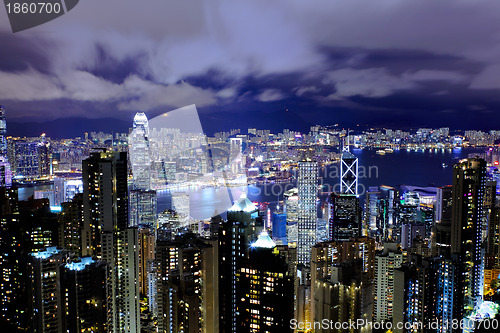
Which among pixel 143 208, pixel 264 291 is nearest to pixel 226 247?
pixel 264 291

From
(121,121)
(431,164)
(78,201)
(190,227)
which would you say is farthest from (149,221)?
(431,164)

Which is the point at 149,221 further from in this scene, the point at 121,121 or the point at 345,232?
the point at 345,232

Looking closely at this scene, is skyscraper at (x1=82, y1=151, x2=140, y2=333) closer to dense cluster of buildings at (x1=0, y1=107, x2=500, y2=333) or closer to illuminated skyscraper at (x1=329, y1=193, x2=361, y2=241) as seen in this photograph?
dense cluster of buildings at (x1=0, y1=107, x2=500, y2=333)

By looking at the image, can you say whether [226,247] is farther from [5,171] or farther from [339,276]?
[5,171]

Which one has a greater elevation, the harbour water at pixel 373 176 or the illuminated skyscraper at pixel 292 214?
the harbour water at pixel 373 176

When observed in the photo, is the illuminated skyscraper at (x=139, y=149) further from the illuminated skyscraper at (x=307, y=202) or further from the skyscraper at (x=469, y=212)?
the skyscraper at (x=469, y=212)

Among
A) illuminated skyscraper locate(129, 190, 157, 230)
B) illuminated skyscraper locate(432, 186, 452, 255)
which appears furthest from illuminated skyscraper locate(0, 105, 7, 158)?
illuminated skyscraper locate(432, 186, 452, 255)

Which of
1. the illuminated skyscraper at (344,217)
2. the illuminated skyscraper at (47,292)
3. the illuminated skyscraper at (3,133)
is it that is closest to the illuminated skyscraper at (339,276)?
the illuminated skyscraper at (344,217)
